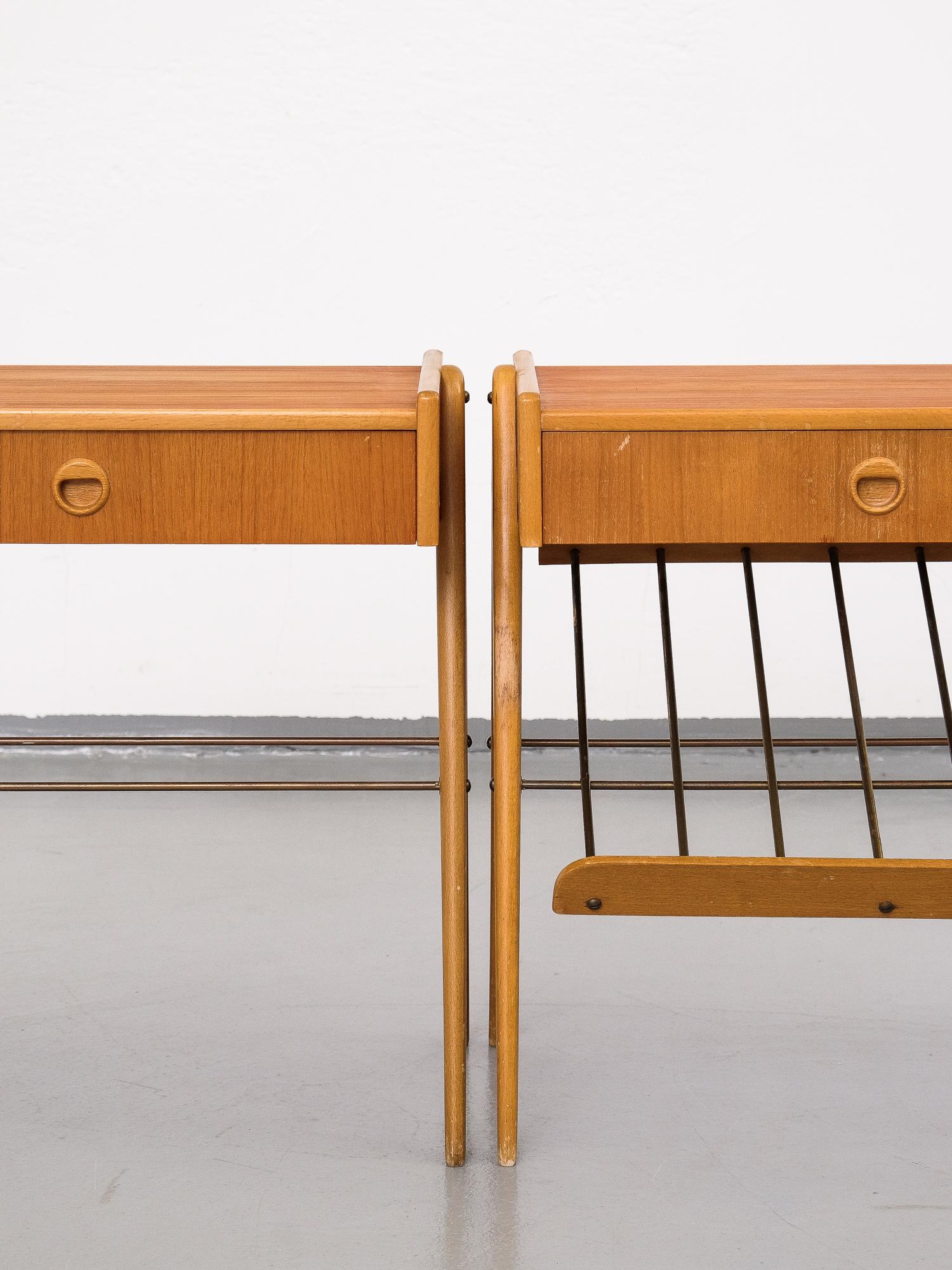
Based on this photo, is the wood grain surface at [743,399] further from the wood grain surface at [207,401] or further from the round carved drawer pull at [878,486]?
the wood grain surface at [207,401]

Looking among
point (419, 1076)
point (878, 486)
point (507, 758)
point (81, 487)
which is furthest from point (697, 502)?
point (419, 1076)

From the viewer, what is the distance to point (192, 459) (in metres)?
0.98

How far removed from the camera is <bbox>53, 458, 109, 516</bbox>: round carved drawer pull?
0.97 metres

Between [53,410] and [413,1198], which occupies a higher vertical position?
[53,410]

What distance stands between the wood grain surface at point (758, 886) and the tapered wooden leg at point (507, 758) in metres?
0.06

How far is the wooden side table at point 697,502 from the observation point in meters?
0.96

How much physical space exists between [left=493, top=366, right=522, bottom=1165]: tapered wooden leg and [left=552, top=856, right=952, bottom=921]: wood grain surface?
0.06 metres

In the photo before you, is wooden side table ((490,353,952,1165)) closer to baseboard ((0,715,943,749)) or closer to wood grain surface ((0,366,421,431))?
wood grain surface ((0,366,421,431))
